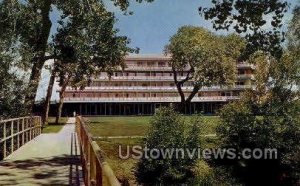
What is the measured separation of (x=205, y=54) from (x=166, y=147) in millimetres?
60665

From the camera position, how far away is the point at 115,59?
45594mm

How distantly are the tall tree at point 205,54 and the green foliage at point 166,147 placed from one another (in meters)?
58.5

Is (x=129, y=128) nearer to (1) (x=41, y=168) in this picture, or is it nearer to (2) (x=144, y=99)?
(1) (x=41, y=168)

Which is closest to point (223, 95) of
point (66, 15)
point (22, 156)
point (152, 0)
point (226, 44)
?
point (226, 44)

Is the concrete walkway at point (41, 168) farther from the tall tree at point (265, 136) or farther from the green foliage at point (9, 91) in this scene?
the tall tree at point (265, 136)

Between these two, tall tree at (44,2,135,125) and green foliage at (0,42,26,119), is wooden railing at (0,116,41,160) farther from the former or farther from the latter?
tall tree at (44,2,135,125)

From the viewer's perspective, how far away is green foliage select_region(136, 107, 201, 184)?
2116cm

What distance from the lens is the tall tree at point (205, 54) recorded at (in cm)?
8006

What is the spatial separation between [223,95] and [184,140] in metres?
99.8

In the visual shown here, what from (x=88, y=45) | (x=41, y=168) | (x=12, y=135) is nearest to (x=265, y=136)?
(x=12, y=135)

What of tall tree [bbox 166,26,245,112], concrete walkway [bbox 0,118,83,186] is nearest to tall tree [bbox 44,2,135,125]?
concrete walkway [bbox 0,118,83,186]

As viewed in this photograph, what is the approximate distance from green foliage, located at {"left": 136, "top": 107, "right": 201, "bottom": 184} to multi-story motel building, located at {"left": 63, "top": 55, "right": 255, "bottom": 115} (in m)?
89.7

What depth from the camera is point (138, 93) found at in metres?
117

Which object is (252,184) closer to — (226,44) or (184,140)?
(184,140)
